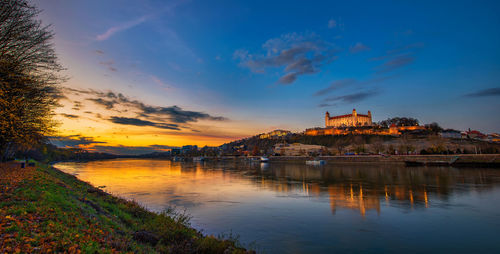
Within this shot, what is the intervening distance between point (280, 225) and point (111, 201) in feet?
46.2

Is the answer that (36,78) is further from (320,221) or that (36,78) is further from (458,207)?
(458,207)

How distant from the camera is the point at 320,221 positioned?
1830cm

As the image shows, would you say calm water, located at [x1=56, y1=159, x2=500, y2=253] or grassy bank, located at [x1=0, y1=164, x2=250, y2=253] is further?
calm water, located at [x1=56, y1=159, x2=500, y2=253]

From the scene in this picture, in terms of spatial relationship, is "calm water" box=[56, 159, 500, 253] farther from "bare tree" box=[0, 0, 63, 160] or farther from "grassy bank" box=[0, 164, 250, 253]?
"bare tree" box=[0, 0, 63, 160]

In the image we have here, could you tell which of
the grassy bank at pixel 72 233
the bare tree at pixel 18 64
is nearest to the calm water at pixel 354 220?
the grassy bank at pixel 72 233

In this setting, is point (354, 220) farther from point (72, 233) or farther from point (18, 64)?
point (18, 64)

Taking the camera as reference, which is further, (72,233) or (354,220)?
(354,220)

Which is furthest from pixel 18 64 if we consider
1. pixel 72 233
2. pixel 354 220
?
pixel 354 220

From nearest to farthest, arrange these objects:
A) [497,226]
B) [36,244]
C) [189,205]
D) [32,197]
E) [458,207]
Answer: [36,244] → [32,197] → [497,226] → [458,207] → [189,205]

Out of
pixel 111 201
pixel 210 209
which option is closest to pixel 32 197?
pixel 111 201

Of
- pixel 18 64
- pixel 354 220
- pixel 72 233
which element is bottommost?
pixel 354 220

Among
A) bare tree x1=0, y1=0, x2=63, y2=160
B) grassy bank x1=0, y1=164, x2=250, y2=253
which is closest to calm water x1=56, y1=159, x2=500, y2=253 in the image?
grassy bank x1=0, y1=164, x2=250, y2=253

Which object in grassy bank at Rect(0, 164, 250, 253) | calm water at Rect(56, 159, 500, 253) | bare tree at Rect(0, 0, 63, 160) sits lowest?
calm water at Rect(56, 159, 500, 253)

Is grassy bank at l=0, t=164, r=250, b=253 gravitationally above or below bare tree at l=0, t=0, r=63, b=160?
below
